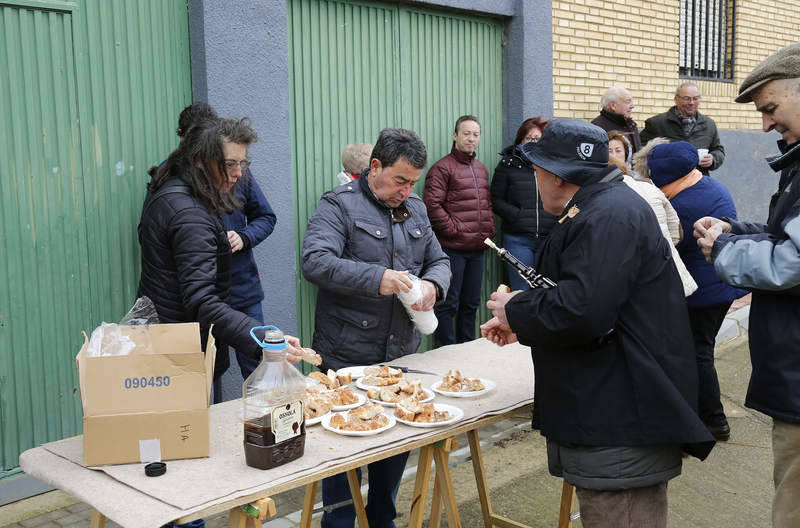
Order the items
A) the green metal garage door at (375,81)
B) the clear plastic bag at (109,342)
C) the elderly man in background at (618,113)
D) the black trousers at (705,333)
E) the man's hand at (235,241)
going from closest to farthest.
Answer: the clear plastic bag at (109,342), the man's hand at (235,241), the black trousers at (705,333), the green metal garage door at (375,81), the elderly man in background at (618,113)

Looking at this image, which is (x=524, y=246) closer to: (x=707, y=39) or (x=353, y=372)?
(x=353, y=372)

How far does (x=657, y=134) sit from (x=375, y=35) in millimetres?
3641

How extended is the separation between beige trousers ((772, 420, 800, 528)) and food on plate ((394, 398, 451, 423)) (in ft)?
4.18

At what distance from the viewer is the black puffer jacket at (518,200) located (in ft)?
21.7

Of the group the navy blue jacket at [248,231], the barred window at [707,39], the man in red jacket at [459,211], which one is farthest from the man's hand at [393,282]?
the barred window at [707,39]

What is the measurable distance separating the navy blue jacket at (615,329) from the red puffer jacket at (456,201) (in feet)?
12.1

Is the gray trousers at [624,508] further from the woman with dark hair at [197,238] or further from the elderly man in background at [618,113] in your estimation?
the elderly man in background at [618,113]

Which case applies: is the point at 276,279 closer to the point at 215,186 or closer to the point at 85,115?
the point at 85,115

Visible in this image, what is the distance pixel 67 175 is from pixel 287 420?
2.79 metres

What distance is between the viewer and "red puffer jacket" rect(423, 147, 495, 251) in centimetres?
633

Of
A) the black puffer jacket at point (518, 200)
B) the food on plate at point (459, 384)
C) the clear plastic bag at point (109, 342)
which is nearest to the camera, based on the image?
the clear plastic bag at point (109, 342)

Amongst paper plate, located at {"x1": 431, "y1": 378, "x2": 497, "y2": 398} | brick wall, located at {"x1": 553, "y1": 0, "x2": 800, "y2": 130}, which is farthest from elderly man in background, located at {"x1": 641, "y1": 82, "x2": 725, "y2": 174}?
paper plate, located at {"x1": 431, "y1": 378, "x2": 497, "y2": 398}

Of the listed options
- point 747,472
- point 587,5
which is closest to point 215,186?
point 747,472

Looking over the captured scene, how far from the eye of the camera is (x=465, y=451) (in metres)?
5.14
